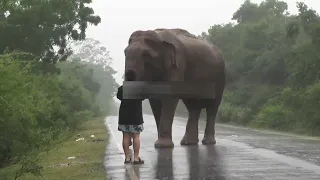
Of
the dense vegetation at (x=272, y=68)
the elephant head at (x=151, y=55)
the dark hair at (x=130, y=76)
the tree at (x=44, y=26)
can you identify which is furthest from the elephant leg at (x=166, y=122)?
the tree at (x=44, y=26)

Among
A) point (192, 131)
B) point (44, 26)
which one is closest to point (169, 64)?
point (192, 131)

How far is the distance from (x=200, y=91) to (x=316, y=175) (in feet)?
23.1

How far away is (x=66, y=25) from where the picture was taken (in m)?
34.0

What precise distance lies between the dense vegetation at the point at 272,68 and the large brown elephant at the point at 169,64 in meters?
12.2

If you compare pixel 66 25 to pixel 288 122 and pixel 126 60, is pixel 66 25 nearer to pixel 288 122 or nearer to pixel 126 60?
pixel 288 122

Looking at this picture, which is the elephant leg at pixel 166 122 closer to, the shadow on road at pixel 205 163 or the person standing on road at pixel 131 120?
the shadow on road at pixel 205 163

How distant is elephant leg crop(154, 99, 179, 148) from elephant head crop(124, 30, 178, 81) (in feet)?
2.15

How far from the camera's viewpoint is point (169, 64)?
1259 cm

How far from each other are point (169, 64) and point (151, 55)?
0.53 m

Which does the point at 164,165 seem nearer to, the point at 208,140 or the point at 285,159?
the point at 285,159

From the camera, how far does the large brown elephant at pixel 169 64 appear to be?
40.2 ft

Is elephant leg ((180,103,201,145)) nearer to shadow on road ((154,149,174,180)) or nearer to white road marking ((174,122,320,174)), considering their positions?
shadow on road ((154,149,174,180))

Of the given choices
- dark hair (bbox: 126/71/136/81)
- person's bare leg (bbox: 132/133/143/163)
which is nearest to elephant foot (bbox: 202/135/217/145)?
dark hair (bbox: 126/71/136/81)

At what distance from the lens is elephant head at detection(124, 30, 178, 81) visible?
474 inches
